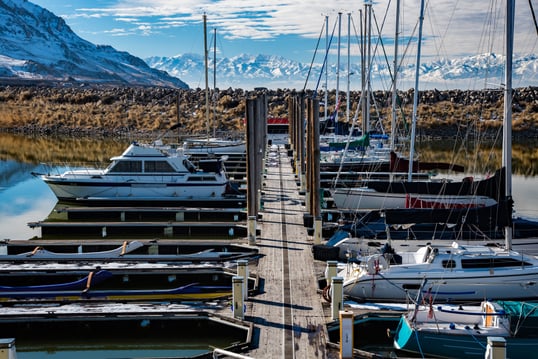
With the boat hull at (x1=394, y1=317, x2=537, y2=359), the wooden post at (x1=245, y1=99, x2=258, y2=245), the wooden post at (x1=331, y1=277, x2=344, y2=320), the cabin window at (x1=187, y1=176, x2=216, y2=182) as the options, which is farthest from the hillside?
the boat hull at (x1=394, y1=317, x2=537, y2=359)

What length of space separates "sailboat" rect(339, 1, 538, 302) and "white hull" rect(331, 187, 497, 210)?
24.7ft

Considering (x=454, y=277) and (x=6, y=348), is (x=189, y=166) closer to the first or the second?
(x=454, y=277)

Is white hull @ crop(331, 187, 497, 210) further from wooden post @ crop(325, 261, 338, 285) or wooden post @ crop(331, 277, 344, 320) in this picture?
wooden post @ crop(331, 277, 344, 320)

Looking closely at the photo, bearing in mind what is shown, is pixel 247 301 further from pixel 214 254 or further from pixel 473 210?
pixel 473 210

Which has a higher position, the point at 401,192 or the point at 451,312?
the point at 401,192

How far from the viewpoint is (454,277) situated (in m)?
15.7

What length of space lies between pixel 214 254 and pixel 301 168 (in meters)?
14.6

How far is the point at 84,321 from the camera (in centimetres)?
1476

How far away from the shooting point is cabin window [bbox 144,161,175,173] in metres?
29.7

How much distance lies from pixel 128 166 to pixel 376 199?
1147 centimetres

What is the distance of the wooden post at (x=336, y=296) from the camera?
14.2 m

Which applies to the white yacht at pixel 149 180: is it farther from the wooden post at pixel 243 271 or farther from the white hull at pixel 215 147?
the wooden post at pixel 243 271

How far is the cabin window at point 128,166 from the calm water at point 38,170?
432cm

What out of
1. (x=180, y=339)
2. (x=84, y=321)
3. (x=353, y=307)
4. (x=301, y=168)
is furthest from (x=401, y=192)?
(x=84, y=321)
